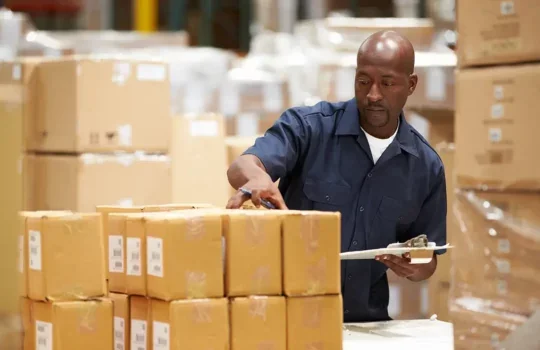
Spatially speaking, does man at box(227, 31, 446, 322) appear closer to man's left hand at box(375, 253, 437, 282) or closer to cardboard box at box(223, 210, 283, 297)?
man's left hand at box(375, 253, 437, 282)

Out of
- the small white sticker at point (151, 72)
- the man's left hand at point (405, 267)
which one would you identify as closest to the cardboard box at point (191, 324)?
the man's left hand at point (405, 267)

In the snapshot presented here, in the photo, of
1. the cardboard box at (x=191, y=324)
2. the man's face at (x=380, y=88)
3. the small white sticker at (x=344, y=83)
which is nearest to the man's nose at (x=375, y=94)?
the man's face at (x=380, y=88)

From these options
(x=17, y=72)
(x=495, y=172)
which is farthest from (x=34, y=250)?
(x=17, y=72)

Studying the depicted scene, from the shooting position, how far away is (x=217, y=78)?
6625 millimetres

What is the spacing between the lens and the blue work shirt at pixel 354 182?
3.34 metres

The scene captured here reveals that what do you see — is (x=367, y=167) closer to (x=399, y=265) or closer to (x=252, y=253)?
(x=399, y=265)

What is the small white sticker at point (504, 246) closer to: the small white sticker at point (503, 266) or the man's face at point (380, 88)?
the small white sticker at point (503, 266)

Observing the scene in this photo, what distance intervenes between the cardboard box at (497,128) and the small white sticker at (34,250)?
7.16ft

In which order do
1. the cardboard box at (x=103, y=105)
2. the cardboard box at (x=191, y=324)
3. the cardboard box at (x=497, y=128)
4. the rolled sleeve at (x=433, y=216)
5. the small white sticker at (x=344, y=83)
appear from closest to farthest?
the cardboard box at (x=191, y=324), the rolled sleeve at (x=433, y=216), the cardboard box at (x=497, y=128), the cardboard box at (x=103, y=105), the small white sticker at (x=344, y=83)

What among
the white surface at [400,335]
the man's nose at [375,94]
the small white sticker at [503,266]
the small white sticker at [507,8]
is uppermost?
the small white sticker at [507,8]

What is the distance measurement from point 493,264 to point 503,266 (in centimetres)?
5

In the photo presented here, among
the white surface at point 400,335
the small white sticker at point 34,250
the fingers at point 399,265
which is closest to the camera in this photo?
the small white sticker at point 34,250

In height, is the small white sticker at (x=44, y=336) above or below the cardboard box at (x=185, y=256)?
below

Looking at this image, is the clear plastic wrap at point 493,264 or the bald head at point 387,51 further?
the clear plastic wrap at point 493,264
